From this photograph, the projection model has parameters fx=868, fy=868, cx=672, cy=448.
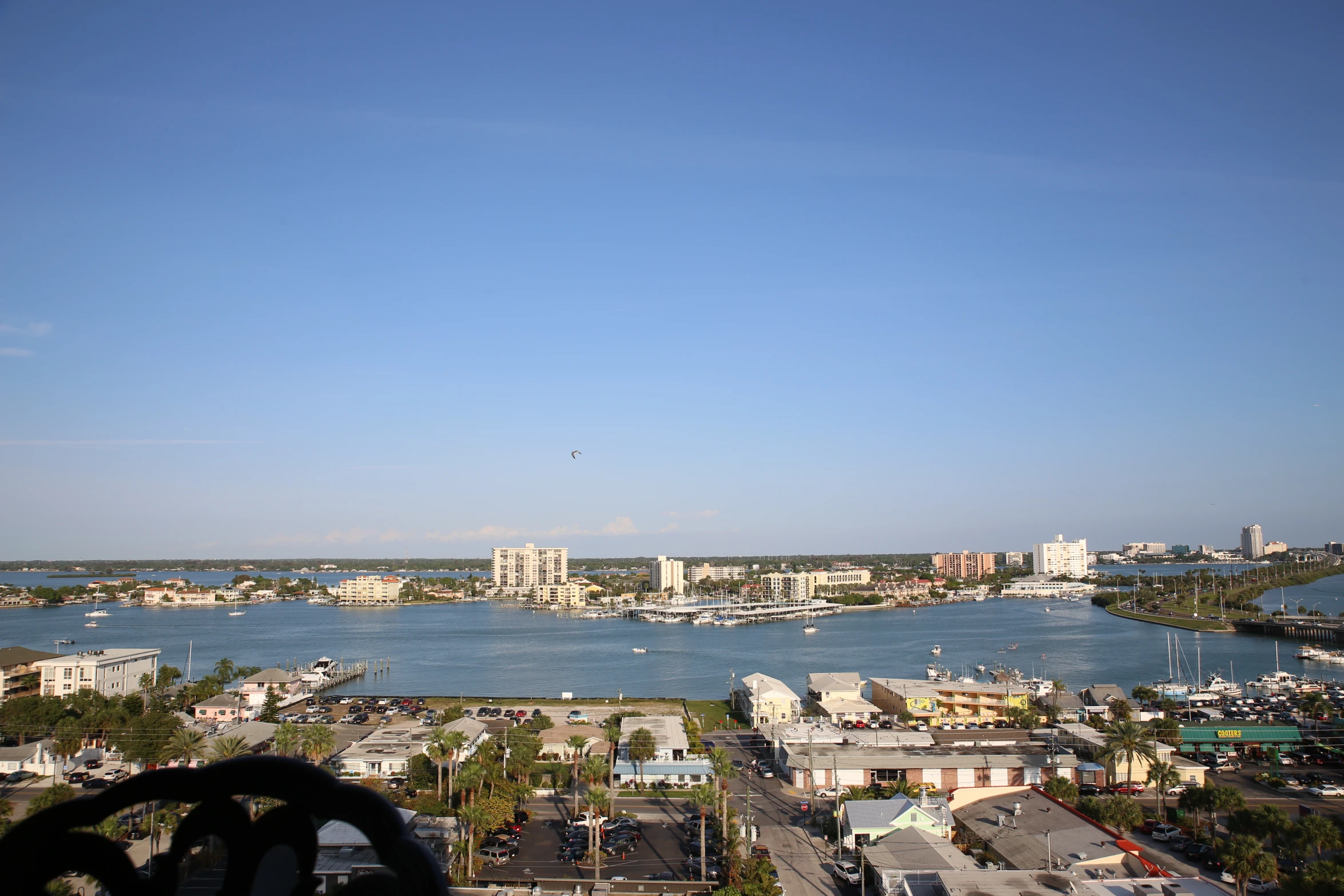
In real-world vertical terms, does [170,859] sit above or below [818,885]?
above

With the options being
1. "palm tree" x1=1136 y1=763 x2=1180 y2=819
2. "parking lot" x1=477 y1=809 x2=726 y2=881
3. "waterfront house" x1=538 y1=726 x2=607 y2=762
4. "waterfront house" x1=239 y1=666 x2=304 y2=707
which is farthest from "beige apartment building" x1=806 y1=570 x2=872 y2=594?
"parking lot" x1=477 y1=809 x2=726 y2=881

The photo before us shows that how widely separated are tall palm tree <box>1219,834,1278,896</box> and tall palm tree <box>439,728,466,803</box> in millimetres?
4443

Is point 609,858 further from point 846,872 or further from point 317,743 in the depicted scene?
point 317,743

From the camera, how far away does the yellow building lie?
9.56 metres

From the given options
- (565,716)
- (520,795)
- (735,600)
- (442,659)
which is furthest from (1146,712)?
(735,600)

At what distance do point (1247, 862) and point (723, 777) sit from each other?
317 cm

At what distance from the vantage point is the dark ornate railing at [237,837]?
784 mm

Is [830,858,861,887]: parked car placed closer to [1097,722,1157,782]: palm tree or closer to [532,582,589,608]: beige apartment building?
[1097,722,1157,782]: palm tree

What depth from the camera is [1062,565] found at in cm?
4175

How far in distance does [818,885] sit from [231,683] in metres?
10.7

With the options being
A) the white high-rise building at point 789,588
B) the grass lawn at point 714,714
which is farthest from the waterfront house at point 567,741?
the white high-rise building at point 789,588

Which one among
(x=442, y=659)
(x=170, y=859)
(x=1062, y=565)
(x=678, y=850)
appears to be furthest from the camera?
(x=1062, y=565)

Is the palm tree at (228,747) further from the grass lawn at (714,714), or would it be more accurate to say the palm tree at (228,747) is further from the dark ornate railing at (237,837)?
the dark ornate railing at (237,837)

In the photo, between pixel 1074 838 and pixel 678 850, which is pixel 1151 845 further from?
pixel 678 850
